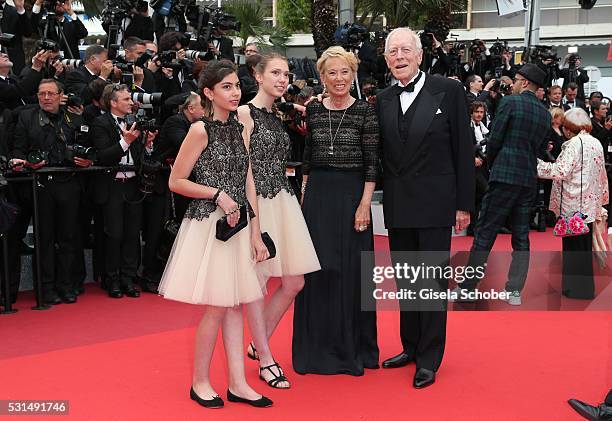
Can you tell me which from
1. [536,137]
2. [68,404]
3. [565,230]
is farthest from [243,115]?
[565,230]

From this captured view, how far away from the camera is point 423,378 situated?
4.28m

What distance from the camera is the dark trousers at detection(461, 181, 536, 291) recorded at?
6087 millimetres

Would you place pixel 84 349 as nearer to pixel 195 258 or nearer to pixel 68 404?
pixel 68 404

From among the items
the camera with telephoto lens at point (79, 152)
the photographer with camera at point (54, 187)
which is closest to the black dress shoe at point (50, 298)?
the photographer with camera at point (54, 187)

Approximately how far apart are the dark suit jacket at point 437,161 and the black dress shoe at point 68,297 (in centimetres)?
321

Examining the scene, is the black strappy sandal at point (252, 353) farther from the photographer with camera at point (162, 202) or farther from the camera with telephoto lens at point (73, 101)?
the camera with telephoto lens at point (73, 101)

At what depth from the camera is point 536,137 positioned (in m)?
6.04

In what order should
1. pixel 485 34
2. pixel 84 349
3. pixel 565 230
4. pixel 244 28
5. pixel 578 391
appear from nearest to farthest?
pixel 578 391
pixel 84 349
pixel 565 230
pixel 244 28
pixel 485 34

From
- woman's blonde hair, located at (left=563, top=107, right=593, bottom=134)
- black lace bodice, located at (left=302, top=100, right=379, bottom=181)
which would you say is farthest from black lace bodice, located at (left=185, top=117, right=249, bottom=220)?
woman's blonde hair, located at (left=563, top=107, right=593, bottom=134)

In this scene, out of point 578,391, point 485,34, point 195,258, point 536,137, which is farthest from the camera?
point 485,34

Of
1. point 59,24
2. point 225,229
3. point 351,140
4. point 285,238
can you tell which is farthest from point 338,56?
point 59,24

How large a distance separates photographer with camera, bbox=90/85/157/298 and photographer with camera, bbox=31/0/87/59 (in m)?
1.80

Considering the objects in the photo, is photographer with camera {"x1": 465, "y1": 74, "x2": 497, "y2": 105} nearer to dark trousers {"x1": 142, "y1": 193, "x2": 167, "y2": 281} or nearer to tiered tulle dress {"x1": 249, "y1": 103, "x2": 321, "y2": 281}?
dark trousers {"x1": 142, "y1": 193, "x2": 167, "y2": 281}

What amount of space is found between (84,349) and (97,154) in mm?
1891
